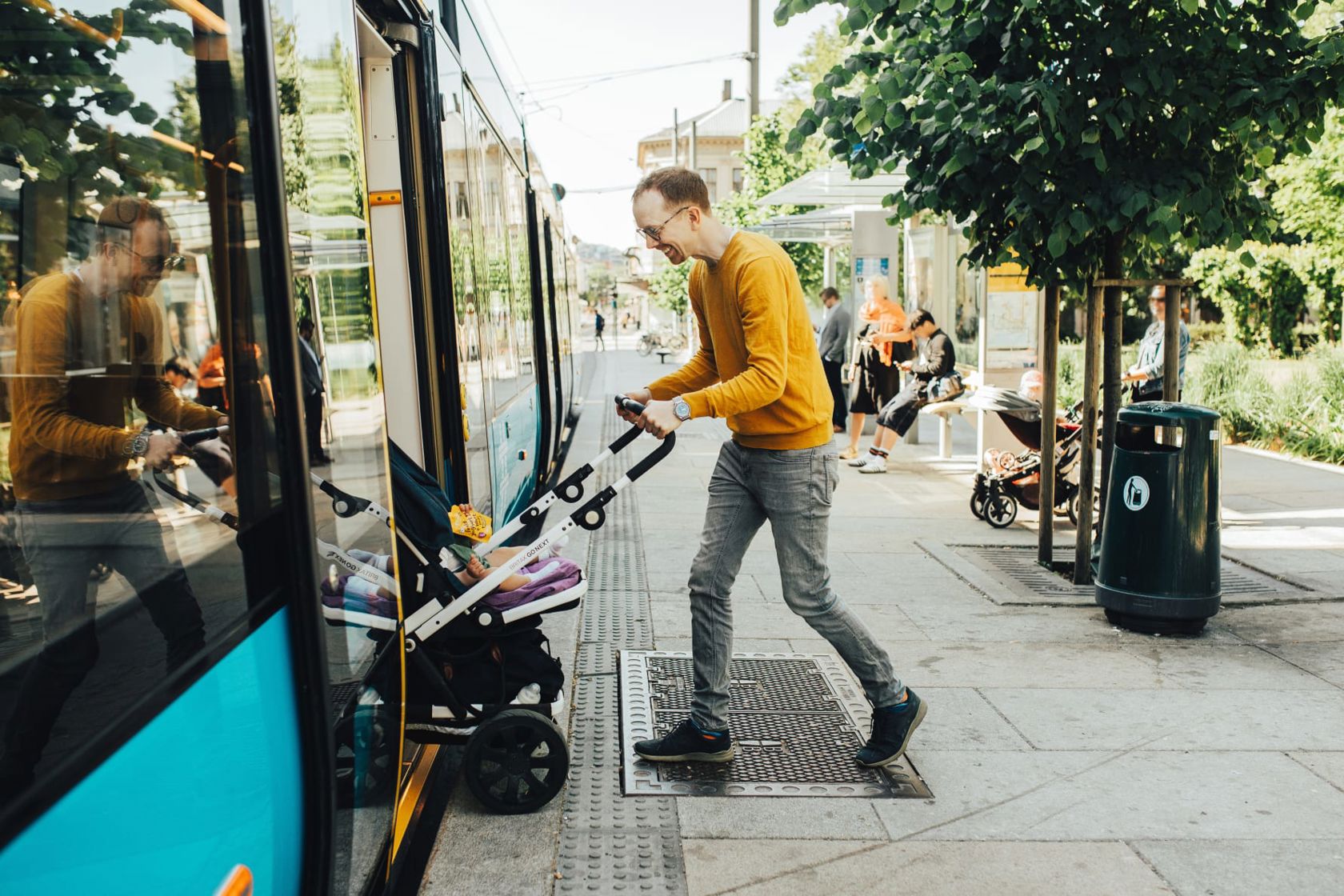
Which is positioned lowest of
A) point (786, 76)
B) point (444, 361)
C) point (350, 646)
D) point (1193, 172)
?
point (350, 646)

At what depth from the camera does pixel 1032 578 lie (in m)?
7.38

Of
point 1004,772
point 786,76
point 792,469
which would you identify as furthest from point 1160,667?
point 786,76

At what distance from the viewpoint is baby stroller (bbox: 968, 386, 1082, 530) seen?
906 centimetres

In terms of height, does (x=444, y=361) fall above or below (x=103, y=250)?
below

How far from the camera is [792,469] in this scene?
13.4 feet

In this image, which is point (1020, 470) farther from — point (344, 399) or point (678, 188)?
point (344, 399)

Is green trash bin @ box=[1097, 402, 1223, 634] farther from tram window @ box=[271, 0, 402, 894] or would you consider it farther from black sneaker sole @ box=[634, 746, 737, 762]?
tram window @ box=[271, 0, 402, 894]

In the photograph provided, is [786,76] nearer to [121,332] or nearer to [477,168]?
[477,168]

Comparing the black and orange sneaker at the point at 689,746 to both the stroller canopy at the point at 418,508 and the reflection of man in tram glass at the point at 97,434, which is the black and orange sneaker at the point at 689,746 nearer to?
the stroller canopy at the point at 418,508

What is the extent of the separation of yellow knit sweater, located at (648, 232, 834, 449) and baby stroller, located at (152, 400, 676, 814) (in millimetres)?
289

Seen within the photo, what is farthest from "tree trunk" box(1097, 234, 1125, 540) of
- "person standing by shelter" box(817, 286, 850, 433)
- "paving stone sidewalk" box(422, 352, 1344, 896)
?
"person standing by shelter" box(817, 286, 850, 433)

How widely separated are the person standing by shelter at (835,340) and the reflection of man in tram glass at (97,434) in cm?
1320

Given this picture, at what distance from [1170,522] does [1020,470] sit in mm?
3139

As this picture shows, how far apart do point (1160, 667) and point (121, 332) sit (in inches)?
191
